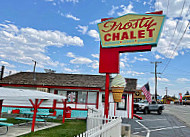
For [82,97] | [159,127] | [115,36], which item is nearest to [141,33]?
[115,36]

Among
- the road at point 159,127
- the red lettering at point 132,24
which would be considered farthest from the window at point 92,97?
the red lettering at point 132,24

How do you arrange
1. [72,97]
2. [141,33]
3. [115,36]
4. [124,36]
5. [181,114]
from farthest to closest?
[181,114]
[72,97]
[115,36]
[124,36]
[141,33]

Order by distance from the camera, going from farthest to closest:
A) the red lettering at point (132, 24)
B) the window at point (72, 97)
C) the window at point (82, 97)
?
the window at point (82, 97) → the window at point (72, 97) → the red lettering at point (132, 24)

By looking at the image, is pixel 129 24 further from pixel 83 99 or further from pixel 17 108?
pixel 17 108

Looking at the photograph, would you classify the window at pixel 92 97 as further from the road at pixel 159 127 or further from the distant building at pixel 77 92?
the road at pixel 159 127

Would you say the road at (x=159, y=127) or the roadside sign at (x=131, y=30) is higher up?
the roadside sign at (x=131, y=30)

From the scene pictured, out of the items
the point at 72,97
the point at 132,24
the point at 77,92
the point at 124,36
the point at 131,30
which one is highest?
the point at 132,24

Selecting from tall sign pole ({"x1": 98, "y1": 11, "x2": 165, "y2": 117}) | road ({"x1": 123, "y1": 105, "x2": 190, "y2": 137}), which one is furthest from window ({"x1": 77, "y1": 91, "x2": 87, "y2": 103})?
tall sign pole ({"x1": 98, "y1": 11, "x2": 165, "y2": 117})

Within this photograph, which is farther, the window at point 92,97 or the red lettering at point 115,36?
the window at point 92,97

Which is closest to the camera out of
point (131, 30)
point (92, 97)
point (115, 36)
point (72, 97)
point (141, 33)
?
point (141, 33)

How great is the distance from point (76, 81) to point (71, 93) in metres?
1.53

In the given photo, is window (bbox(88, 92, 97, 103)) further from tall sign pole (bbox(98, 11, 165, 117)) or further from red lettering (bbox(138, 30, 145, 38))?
red lettering (bbox(138, 30, 145, 38))

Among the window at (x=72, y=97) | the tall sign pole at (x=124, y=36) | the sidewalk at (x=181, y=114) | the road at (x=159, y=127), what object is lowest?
the sidewalk at (x=181, y=114)

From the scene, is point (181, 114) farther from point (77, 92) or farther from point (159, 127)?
point (77, 92)
